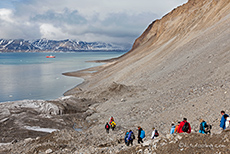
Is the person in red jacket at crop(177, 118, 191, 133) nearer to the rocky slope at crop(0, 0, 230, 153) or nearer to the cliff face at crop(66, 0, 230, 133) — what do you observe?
the rocky slope at crop(0, 0, 230, 153)

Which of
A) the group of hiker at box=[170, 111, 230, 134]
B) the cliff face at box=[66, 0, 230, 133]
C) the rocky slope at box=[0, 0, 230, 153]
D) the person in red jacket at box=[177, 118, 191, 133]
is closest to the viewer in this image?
the group of hiker at box=[170, 111, 230, 134]

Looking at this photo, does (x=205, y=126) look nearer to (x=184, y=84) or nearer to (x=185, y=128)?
(x=185, y=128)

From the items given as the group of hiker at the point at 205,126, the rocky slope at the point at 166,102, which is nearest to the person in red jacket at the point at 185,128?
the group of hiker at the point at 205,126

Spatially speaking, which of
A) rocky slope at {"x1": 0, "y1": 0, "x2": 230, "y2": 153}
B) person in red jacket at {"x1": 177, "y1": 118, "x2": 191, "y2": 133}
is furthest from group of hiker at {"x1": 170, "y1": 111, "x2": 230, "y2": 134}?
rocky slope at {"x1": 0, "y1": 0, "x2": 230, "y2": 153}

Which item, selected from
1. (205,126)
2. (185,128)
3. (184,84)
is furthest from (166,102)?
(205,126)

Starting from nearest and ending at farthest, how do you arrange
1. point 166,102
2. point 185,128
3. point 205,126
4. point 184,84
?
point 205,126
point 185,128
point 166,102
point 184,84

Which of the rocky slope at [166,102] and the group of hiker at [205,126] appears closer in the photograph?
the group of hiker at [205,126]

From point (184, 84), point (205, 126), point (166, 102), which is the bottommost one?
point (166, 102)

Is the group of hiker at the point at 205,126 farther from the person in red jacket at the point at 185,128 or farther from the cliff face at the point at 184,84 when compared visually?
the cliff face at the point at 184,84

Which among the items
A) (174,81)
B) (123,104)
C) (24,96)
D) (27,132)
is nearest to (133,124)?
(123,104)

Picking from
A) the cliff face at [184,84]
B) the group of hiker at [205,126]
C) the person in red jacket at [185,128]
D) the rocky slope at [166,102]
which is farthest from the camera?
the cliff face at [184,84]

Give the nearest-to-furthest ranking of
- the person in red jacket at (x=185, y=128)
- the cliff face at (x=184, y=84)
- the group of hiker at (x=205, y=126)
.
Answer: the group of hiker at (x=205, y=126) < the person in red jacket at (x=185, y=128) < the cliff face at (x=184, y=84)

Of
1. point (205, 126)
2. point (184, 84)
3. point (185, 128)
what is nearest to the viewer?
point (205, 126)

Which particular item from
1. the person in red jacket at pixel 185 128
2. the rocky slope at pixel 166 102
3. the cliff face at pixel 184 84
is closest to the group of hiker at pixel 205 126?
the person in red jacket at pixel 185 128
